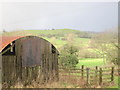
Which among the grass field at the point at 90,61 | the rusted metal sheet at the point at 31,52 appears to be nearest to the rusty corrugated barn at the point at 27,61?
the rusted metal sheet at the point at 31,52

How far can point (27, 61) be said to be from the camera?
1178cm

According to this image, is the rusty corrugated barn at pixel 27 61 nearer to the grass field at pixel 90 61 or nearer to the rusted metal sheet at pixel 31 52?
the rusted metal sheet at pixel 31 52

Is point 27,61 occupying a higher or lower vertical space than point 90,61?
higher

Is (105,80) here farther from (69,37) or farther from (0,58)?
(69,37)

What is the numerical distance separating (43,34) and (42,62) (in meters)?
21.0

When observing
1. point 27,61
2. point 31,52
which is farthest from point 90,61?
point 27,61

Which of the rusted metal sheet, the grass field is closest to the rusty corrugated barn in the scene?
the rusted metal sheet

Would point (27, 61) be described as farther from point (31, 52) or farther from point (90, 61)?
point (90, 61)

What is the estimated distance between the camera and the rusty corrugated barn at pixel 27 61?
11.2 m

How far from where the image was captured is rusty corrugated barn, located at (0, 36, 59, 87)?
1120 centimetres

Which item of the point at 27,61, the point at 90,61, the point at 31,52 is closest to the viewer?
the point at 27,61

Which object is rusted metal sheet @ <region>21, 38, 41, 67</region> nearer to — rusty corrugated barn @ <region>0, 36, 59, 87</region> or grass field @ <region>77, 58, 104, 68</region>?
rusty corrugated barn @ <region>0, 36, 59, 87</region>

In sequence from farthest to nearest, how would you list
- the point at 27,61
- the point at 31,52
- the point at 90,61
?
→ the point at 90,61 → the point at 31,52 → the point at 27,61

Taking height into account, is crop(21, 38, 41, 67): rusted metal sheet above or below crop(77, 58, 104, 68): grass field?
above
